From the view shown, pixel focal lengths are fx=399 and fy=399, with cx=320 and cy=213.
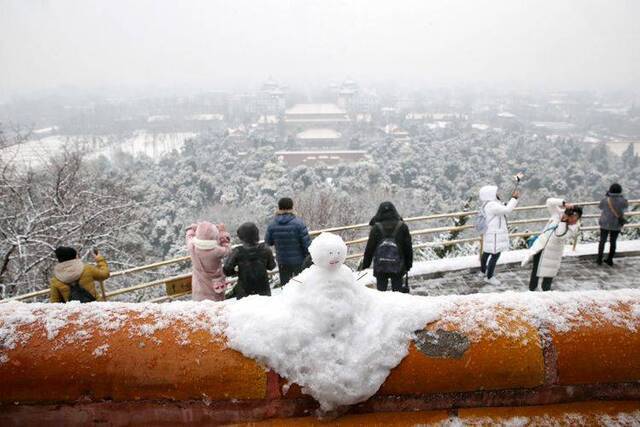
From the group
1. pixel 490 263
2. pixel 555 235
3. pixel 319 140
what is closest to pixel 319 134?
pixel 319 140

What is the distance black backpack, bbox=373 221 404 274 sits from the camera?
3.94 meters

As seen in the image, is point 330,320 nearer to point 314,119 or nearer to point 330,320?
point 330,320

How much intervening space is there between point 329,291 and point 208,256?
7.63ft

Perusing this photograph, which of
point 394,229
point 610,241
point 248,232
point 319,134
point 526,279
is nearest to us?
point 248,232

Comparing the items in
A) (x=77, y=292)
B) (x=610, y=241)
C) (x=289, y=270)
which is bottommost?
(x=610, y=241)

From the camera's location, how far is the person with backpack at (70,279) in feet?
11.0

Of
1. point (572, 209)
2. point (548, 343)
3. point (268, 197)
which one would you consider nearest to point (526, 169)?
point (268, 197)

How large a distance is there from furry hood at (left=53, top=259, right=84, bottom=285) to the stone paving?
3822mm

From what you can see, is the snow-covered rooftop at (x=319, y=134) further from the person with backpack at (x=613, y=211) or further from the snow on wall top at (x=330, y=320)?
the snow on wall top at (x=330, y=320)

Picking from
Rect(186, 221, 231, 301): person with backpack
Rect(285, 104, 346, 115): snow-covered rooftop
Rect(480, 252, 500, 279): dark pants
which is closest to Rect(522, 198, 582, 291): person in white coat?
Rect(480, 252, 500, 279): dark pants

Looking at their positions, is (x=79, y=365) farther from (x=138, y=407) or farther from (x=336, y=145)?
(x=336, y=145)

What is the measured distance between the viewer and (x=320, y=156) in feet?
222

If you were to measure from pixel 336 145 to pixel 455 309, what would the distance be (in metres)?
79.7

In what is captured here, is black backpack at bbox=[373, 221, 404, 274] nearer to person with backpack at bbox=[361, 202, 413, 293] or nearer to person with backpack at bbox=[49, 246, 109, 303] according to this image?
person with backpack at bbox=[361, 202, 413, 293]
